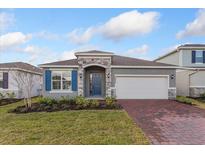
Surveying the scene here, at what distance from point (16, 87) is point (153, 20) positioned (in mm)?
13339

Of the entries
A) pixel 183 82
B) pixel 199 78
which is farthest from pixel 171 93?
pixel 183 82

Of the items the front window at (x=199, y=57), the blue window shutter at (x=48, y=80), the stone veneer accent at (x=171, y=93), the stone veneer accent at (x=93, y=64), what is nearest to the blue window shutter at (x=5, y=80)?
the blue window shutter at (x=48, y=80)

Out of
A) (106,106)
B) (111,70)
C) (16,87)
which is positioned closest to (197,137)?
(106,106)

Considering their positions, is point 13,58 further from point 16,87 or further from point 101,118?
point 101,118

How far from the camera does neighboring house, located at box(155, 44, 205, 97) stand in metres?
20.1

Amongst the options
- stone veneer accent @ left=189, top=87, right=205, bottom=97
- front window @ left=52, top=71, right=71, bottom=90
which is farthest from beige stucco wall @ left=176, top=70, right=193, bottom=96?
front window @ left=52, top=71, right=71, bottom=90

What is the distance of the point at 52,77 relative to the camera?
54.9ft

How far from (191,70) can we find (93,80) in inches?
380

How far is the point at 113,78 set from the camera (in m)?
16.8

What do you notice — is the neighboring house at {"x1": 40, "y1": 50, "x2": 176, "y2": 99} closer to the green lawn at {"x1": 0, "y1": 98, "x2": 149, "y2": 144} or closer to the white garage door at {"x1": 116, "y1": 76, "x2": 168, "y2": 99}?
the white garage door at {"x1": 116, "y1": 76, "x2": 168, "y2": 99}

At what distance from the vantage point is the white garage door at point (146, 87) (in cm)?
1706

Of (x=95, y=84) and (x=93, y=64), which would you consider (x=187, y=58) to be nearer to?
(x=95, y=84)

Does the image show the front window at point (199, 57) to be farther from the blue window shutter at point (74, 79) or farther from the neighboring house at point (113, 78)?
the blue window shutter at point (74, 79)

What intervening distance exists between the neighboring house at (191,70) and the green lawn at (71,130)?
44.5 ft
